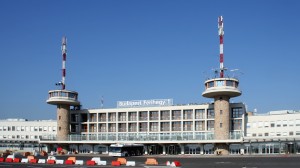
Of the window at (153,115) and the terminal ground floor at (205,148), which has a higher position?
the window at (153,115)

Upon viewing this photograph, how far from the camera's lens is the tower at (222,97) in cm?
9262

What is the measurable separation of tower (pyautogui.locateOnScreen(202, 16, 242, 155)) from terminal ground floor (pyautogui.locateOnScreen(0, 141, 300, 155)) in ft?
11.6

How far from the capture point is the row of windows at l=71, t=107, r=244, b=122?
10512cm

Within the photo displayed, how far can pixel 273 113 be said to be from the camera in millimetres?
99438

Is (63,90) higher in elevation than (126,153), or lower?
higher

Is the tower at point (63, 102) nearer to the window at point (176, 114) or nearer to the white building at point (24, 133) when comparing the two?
the white building at point (24, 133)

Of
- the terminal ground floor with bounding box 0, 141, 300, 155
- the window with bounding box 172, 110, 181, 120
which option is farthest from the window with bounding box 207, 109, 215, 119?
the terminal ground floor with bounding box 0, 141, 300, 155

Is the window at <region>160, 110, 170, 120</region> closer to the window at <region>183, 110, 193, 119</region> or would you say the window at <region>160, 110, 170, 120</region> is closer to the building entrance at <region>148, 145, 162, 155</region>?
the window at <region>183, 110, 193, 119</region>

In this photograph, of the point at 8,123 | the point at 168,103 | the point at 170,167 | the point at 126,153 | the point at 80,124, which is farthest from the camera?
the point at 8,123

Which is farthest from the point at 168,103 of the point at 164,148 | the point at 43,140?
the point at 43,140

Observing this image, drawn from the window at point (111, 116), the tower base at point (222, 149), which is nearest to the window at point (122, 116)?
the window at point (111, 116)

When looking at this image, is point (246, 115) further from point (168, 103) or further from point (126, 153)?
point (126, 153)

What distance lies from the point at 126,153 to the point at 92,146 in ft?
97.8

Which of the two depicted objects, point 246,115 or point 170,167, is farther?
point 246,115
